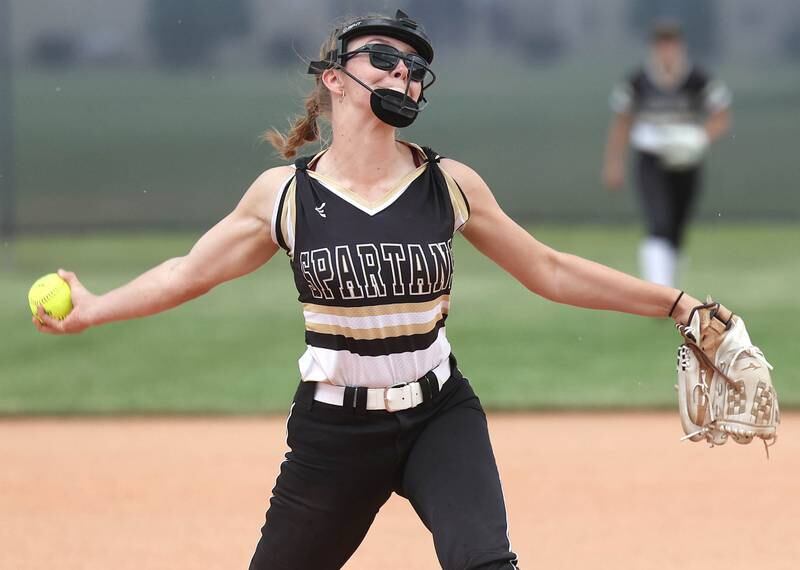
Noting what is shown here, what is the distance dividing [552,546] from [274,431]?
2.72m

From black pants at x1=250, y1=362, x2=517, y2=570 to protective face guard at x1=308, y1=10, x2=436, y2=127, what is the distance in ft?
2.56

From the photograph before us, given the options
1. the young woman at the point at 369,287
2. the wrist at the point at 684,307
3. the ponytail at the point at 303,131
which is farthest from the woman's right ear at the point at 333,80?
the wrist at the point at 684,307

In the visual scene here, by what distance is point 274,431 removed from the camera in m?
7.81

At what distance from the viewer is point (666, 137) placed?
11297 mm

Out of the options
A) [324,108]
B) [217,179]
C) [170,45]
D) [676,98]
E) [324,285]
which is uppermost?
[170,45]

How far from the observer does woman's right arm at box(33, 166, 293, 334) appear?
375 cm

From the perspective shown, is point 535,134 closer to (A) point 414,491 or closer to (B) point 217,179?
(B) point 217,179

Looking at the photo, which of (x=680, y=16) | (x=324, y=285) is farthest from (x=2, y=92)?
(x=324, y=285)

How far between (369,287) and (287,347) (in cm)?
687

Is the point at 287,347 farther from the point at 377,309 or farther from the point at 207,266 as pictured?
the point at 377,309

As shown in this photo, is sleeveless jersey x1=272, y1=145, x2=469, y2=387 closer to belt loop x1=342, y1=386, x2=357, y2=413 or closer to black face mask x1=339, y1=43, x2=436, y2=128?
belt loop x1=342, y1=386, x2=357, y2=413

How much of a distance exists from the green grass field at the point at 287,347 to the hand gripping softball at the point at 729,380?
14.3ft

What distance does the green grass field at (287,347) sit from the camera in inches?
343

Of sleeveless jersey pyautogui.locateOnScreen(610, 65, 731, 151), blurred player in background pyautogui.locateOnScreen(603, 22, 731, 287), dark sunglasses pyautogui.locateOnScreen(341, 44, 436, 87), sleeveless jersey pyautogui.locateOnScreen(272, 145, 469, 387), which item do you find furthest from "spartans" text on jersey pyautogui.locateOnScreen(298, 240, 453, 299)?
sleeveless jersey pyautogui.locateOnScreen(610, 65, 731, 151)
